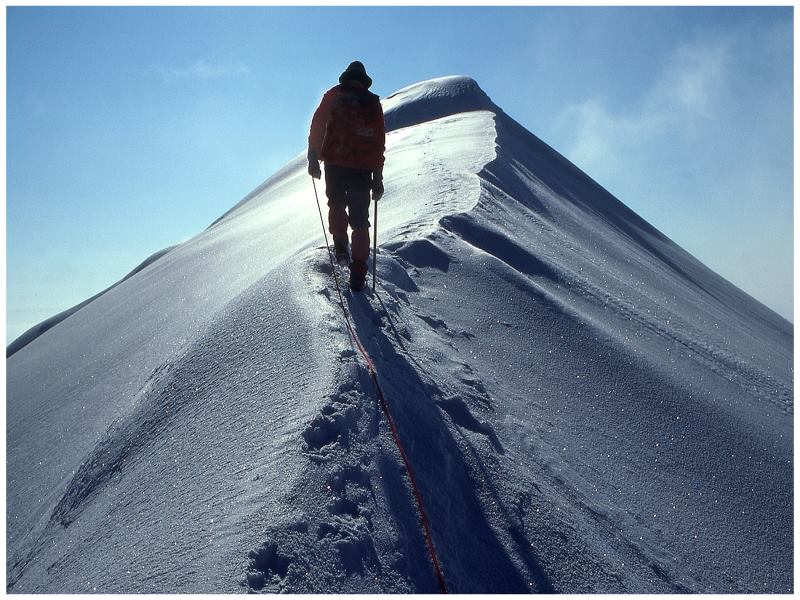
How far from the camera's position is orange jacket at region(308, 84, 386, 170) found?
15.5 ft

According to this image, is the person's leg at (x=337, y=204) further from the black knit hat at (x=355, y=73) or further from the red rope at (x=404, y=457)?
the red rope at (x=404, y=457)

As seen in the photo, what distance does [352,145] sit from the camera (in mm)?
4738

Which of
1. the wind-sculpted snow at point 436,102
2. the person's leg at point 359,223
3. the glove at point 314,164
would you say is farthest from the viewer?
the wind-sculpted snow at point 436,102

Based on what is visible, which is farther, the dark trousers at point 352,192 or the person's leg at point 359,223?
the dark trousers at point 352,192

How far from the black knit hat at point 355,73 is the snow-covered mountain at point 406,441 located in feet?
4.53

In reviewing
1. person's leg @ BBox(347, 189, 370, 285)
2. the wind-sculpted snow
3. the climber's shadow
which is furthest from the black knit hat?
the wind-sculpted snow

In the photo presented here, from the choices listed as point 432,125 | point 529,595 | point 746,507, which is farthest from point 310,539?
point 432,125

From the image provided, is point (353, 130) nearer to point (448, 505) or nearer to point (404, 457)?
point (404, 457)

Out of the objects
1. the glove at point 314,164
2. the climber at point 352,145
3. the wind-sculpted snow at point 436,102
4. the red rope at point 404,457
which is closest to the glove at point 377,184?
the climber at point 352,145

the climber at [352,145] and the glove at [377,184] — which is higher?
the climber at [352,145]

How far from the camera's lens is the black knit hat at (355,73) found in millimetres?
4730

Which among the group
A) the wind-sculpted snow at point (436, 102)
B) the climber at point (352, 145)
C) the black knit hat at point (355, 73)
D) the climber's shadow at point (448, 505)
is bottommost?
the climber's shadow at point (448, 505)

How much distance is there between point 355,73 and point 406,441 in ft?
9.61

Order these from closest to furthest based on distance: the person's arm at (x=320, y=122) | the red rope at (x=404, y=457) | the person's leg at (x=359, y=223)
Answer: the red rope at (x=404, y=457) < the person's leg at (x=359, y=223) < the person's arm at (x=320, y=122)
